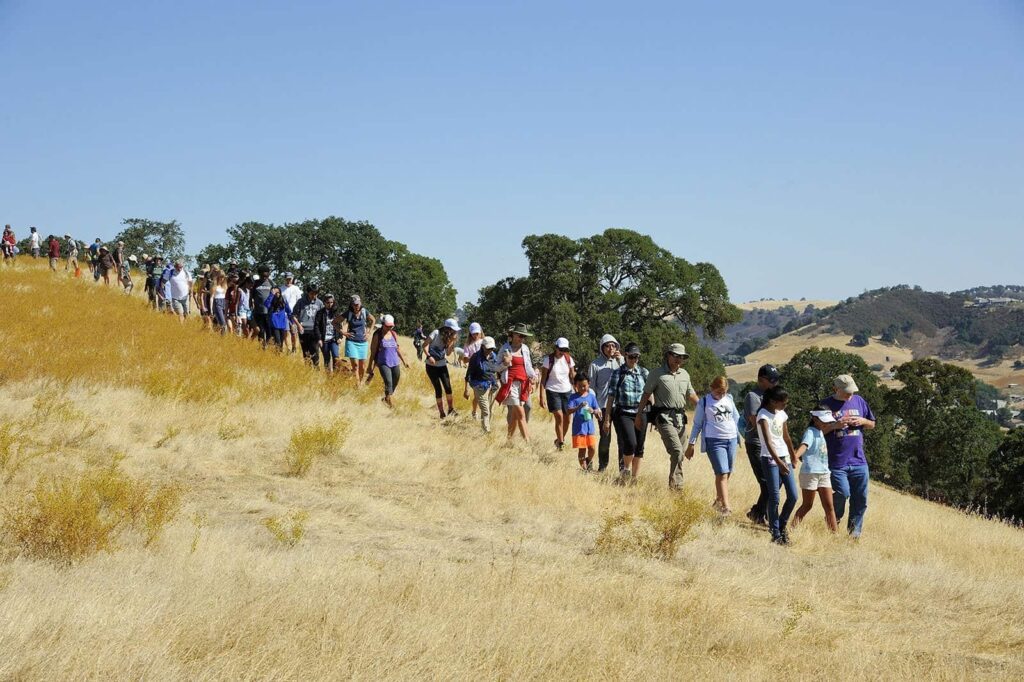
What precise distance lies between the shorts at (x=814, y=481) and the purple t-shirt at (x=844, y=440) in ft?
0.60

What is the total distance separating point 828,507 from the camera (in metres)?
9.33

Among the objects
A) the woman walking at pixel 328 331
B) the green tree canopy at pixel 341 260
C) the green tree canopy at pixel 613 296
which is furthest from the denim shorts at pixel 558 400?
the green tree canopy at pixel 341 260

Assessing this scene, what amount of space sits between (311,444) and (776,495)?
18.0 feet

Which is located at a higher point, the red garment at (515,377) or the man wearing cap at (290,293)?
the man wearing cap at (290,293)

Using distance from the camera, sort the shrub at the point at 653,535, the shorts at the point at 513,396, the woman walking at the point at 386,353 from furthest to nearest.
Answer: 1. the woman walking at the point at 386,353
2. the shorts at the point at 513,396
3. the shrub at the point at 653,535

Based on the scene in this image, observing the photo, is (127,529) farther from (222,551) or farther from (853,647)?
(853,647)

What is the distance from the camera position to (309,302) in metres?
15.8

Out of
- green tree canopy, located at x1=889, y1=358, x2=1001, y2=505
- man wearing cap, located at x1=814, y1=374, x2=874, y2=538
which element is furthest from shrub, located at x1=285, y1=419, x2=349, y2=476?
green tree canopy, located at x1=889, y1=358, x2=1001, y2=505

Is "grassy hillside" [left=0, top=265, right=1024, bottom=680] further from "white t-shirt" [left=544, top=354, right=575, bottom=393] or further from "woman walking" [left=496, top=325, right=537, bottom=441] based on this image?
"white t-shirt" [left=544, top=354, right=575, bottom=393]

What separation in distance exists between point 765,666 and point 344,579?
2749mm

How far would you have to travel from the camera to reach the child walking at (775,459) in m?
9.06

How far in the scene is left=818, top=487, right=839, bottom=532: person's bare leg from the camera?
921 centimetres

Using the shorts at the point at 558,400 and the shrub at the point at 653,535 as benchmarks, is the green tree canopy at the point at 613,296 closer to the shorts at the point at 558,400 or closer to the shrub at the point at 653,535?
the shorts at the point at 558,400

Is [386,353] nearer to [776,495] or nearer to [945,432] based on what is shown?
[776,495]
